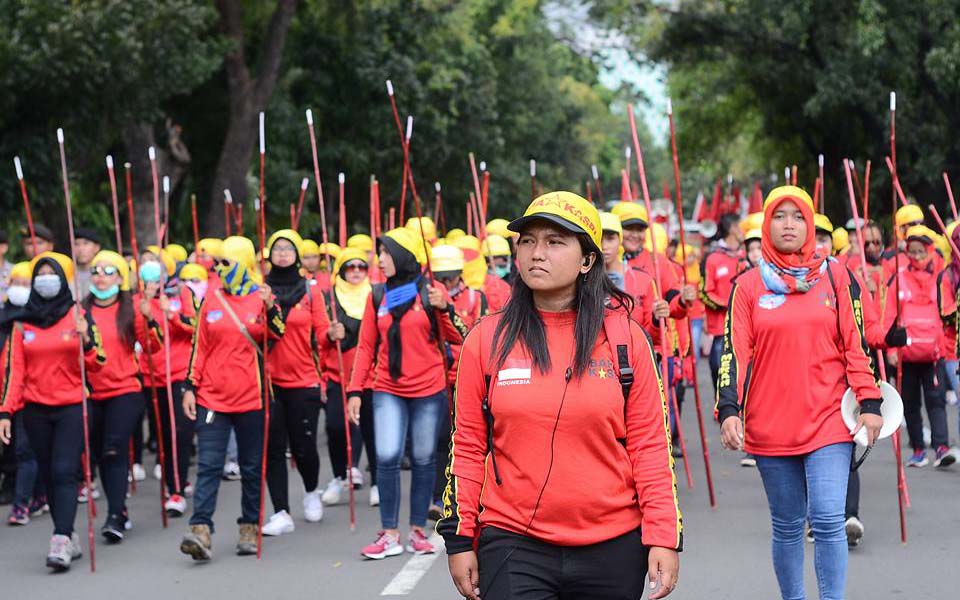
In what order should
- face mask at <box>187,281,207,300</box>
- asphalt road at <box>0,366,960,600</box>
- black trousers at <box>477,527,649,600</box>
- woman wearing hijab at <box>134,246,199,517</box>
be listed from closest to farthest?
black trousers at <box>477,527,649,600</box> → asphalt road at <box>0,366,960,600</box> → woman wearing hijab at <box>134,246,199,517</box> → face mask at <box>187,281,207,300</box>

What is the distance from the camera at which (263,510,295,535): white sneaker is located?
9281mm

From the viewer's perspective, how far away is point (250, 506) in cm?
870

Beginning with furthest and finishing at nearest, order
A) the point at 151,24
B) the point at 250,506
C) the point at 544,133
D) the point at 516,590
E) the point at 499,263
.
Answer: the point at 544,133
the point at 151,24
the point at 499,263
the point at 250,506
the point at 516,590

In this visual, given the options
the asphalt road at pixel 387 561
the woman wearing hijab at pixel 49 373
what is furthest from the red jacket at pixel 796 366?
the woman wearing hijab at pixel 49 373

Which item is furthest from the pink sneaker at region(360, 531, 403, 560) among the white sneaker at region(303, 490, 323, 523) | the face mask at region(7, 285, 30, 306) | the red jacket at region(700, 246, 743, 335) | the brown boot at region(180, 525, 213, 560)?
the red jacket at region(700, 246, 743, 335)

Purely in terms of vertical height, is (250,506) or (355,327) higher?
(355,327)

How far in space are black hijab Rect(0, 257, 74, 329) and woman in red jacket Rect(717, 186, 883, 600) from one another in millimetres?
4547

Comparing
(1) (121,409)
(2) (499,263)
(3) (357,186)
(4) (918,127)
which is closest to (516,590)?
(1) (121,409)

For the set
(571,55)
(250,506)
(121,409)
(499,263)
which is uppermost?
(571,55)

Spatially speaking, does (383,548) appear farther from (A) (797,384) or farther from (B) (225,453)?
(A) (797,384)

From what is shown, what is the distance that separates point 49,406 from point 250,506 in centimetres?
135

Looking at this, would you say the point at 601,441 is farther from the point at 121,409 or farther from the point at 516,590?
the point at 121,409

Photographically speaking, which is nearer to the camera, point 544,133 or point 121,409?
point 121,409

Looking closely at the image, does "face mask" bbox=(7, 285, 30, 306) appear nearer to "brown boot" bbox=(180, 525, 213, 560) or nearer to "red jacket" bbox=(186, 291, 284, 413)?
"red jacket" bbox=(186, 291, 284, 413)
